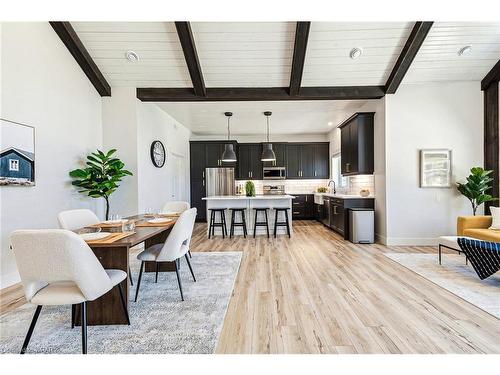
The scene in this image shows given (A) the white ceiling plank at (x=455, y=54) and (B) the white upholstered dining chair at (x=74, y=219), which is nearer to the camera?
(B) the white upholstered dining chair at (x=74, y=219)

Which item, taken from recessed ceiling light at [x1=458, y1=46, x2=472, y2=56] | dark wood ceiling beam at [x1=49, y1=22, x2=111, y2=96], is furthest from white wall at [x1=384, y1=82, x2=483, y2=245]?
dark wood ceiling beam at [x1=49, y1=22, x2=111, y2=96]

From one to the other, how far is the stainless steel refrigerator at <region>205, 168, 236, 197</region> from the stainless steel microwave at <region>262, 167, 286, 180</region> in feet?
3.99

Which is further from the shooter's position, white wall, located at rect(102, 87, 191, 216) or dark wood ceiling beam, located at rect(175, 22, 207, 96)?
white wall, located at rect(102, 87, 191, 216)

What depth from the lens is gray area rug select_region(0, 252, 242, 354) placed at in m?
1.92

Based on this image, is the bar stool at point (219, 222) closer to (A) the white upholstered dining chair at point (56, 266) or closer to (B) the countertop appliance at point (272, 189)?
(B) the countertop appliance at point (272, 189)

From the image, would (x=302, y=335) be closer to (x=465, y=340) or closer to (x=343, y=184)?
(x=465, y=340)

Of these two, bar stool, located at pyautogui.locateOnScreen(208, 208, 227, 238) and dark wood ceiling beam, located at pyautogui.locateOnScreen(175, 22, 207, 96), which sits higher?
dark wood ceiling beam, located at pyautogui.locateOnScreen(175, 22, 207, 96)

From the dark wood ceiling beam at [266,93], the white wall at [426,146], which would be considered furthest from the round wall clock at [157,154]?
the white wall at [426,146]

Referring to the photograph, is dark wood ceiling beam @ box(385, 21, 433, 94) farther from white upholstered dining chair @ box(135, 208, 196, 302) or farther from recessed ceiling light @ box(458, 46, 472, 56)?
white upholstered dining chair @ box(135, 208, 196, 302)

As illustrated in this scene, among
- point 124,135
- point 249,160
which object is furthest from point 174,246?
point 249,160

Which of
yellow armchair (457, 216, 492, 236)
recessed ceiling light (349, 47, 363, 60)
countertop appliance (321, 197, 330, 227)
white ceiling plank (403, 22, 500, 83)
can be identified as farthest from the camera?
countertop appliance (321, 197, 330, 227)

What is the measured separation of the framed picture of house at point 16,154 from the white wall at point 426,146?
5.61 metres

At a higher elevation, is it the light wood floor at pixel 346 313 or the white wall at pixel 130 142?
the white wall at pixel 130 142

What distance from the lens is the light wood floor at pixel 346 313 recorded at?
6.34 ft
